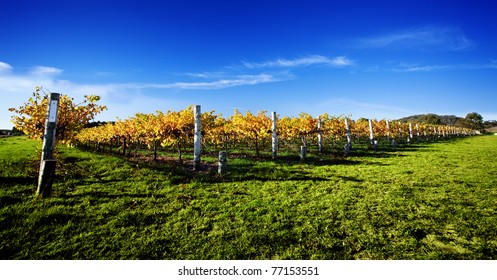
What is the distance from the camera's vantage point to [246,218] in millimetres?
5398

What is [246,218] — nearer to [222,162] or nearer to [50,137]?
[222,162]

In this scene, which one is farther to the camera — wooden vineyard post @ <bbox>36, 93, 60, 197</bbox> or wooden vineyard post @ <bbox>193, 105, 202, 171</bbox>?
wooden vineyard post @ <bbox>193, 105, 202, 171</bbox>

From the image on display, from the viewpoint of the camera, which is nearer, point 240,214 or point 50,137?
point 240,214

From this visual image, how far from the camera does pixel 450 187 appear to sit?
7.59 m

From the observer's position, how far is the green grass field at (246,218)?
406 cm

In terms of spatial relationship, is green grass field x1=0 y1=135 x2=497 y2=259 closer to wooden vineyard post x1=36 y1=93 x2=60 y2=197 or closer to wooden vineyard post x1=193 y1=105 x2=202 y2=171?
wooden vineyard post x1=36 y1=93 x2=60 y2=197

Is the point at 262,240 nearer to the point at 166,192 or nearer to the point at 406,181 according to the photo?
the point at 166,192

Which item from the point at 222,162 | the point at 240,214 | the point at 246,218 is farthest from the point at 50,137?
the point at 246,218

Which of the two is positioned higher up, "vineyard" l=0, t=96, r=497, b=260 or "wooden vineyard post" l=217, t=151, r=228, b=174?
"wooden vineyard post" l=217, t=151, r=228, b=174

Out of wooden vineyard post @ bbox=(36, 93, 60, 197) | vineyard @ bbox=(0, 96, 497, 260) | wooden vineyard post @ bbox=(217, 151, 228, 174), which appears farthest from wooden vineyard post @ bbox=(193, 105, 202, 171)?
wooden vineyard post @ bbox=(36, 93, 60, 197)

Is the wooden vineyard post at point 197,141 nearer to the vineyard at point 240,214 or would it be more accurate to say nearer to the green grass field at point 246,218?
the vineyard at point 240,214

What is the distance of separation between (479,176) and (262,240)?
9.97 m

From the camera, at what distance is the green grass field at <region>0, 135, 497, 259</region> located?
4.06 metres
